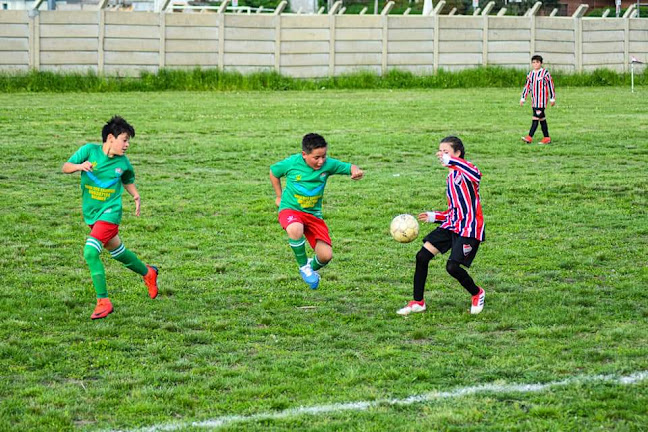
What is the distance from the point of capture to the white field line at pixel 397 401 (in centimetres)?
530

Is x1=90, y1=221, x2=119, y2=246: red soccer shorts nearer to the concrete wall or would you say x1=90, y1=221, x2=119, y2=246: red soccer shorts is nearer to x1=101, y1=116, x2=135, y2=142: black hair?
x1=101, y1=116, x2=135, y2=142: black hair

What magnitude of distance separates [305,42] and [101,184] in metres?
23.5

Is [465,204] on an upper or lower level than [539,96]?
lower

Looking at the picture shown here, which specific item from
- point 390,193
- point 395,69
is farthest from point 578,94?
point 390,193

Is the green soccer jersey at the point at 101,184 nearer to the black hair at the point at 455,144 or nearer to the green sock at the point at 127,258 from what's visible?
the green sock at the point at 127,258

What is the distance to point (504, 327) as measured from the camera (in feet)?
24.0

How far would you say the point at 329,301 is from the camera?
27.0 feet

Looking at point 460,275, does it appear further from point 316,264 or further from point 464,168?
point 316,264

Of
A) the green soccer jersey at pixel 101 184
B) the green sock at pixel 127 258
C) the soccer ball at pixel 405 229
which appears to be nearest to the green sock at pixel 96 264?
the green soccer jersey at pixel 101 184

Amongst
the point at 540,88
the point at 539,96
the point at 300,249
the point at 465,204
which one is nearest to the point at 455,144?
the point at 465,204

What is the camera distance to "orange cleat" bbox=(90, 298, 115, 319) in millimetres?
7531

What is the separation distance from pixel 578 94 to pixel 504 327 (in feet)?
75.8

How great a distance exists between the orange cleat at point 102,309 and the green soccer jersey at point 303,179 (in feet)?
5.58

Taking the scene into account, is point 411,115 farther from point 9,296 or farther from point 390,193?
point 9,296
